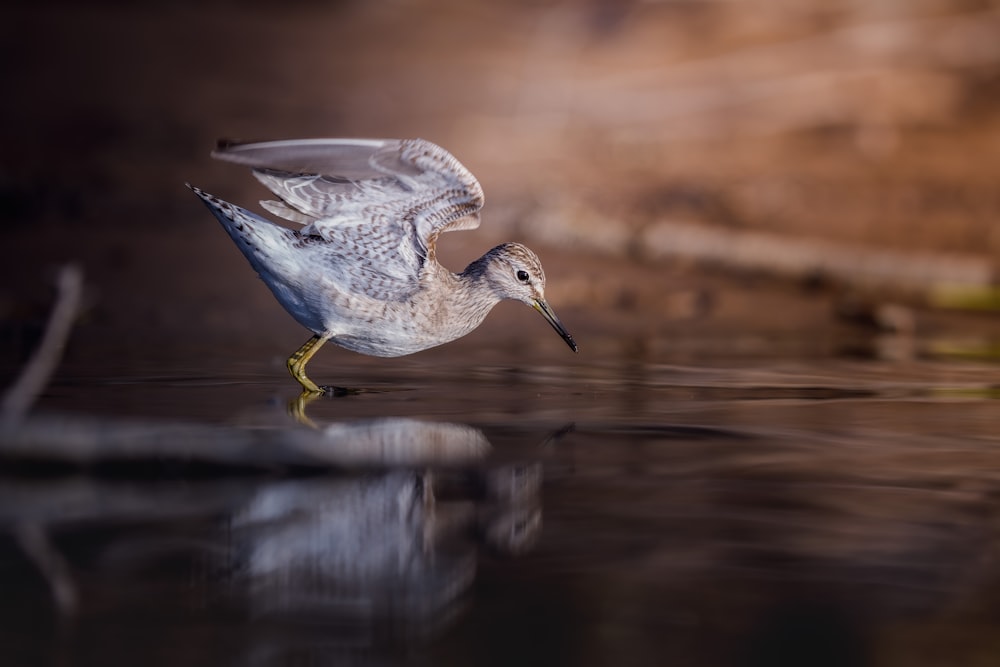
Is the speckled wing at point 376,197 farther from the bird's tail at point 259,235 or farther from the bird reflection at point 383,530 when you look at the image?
the bird reflection at point 383,530

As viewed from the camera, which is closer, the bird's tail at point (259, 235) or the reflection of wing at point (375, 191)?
the reflection of wing at point (375, 191)

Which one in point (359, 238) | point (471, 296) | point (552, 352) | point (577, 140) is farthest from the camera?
point (577, 140)

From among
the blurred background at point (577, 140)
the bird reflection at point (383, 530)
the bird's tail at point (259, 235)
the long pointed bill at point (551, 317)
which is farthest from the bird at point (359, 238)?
the blurred background at point (577, 140)

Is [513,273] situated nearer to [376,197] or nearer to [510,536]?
[376,197]

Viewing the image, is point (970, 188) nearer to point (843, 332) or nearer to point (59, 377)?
point (843, 332)

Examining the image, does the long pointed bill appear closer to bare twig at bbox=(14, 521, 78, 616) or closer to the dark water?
the dark water

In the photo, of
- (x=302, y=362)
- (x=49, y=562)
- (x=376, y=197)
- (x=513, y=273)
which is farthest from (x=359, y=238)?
(x=49, y=562)

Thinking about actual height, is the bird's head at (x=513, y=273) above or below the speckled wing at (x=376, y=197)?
below
